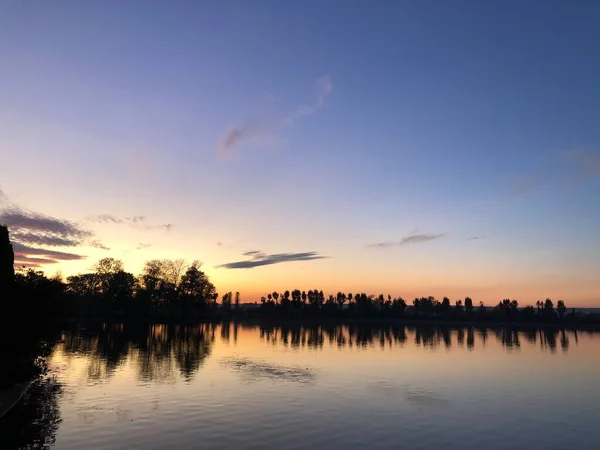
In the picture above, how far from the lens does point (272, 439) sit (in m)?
28.7

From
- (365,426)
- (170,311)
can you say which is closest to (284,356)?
(365,426)

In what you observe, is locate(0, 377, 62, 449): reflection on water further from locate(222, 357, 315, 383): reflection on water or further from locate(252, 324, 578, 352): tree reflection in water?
locate(252, 324, 578, 352): tree reflection in water

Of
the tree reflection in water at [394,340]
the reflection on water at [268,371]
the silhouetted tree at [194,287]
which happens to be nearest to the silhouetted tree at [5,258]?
the reflection on water at [268,371]

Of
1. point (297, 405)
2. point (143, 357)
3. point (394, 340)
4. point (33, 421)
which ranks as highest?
point (33, 421)

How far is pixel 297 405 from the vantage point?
38812 millimetres

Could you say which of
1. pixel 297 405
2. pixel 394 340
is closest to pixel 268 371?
pixel 297 405

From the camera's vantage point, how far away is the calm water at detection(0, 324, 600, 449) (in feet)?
96.0

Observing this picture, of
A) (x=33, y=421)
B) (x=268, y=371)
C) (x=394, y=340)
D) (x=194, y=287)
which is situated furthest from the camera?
(x=194, y=287)

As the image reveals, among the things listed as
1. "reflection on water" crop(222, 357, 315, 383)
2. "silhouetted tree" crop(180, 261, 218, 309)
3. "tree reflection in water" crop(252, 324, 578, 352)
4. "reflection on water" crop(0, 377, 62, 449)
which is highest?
"silhouetted tree" crop(180, 261, 218, 309)

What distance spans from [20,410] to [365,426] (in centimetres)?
2770

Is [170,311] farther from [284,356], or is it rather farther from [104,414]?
[104,414]

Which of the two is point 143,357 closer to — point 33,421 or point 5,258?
point 5,258

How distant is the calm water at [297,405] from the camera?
96.0 feet

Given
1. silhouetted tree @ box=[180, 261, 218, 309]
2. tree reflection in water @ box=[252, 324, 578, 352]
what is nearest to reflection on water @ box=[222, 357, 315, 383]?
tree reflection in water @ box=[252, 324, 578, 352]
